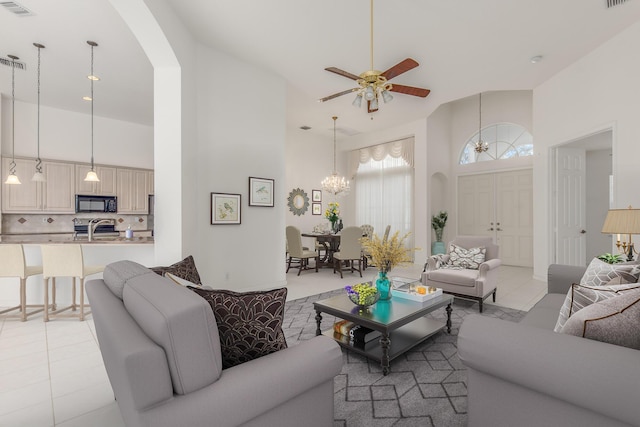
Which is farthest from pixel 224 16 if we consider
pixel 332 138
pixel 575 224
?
pixel 575 224

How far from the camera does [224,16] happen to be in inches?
134

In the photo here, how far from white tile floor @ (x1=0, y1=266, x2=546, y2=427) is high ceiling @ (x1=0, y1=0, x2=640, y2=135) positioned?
11.5 ft

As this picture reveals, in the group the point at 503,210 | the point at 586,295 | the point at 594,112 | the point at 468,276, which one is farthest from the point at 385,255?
the point at 503,210

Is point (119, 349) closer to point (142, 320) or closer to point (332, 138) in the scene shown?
point (142, 320)

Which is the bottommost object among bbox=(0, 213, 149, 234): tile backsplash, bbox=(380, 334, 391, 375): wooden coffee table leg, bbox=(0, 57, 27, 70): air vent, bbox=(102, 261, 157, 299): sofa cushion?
bbox=(380, 334, 391, 375): wooden coffee table leg

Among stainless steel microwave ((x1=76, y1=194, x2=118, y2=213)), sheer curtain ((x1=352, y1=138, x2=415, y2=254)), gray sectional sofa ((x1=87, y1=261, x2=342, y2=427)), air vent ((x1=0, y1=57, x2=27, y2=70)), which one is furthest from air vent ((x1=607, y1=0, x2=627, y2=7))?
stainless steel microwave ((x1=76, y1=194, x2=118, y2=213))

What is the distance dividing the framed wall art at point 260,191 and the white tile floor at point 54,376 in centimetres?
253

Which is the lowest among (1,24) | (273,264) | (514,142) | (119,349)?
(273,264)

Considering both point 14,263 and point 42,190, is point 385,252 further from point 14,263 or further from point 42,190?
point 42,190

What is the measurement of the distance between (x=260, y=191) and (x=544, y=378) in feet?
13.3

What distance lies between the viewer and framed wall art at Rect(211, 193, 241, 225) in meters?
4.14

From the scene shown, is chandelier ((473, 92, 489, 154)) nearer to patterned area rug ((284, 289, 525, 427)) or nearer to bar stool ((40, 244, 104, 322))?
patterned area rug ((284, 289, 525, 427))

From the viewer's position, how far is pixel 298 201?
782 centimetres

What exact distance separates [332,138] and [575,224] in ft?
19.5
